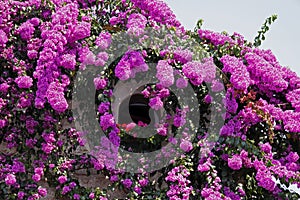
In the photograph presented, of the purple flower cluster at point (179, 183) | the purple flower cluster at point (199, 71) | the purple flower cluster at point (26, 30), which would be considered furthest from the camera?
the purple flower cluster at point (26, 30)

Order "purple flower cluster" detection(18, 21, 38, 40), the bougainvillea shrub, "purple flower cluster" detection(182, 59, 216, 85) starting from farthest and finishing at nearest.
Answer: "purple flower cluster" detection(18, 21, 38, 40) → "purple flower cluster" detection(182, 59, 216, 85) → the bougainvillea shrub

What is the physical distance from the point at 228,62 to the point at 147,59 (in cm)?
70

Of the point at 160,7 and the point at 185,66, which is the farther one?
the point at 160,7

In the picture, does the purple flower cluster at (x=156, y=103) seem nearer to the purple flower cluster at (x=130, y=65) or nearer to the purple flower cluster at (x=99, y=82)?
the purple flower cluster at (x=130, y=65)

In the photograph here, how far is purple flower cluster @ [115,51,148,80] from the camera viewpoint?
13.9ft

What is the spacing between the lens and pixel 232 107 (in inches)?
174

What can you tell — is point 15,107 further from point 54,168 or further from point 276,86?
point 276,86

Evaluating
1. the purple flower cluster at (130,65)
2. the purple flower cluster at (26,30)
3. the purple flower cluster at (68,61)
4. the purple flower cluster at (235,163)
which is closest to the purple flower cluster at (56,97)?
the purple flower cluster at (68,61)

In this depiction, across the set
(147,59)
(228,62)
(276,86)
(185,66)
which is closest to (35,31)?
(147,59)

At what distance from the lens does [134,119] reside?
475 centimetres

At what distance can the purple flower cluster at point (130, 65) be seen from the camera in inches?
166

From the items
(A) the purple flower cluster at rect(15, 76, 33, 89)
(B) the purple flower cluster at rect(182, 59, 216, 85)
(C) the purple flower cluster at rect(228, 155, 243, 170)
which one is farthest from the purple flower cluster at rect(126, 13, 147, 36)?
(C) the purple flower cluster at rect(228, 155, 243, 170)

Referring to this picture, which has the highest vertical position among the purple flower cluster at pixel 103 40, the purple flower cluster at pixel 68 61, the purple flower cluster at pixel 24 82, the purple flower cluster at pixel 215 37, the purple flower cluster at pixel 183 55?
the purple flower cluster at pixel 215 37

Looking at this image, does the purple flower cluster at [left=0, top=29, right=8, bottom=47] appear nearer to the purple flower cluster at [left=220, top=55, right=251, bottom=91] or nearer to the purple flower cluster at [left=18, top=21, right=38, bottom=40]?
the purple flower cluster at [left=18, top=21, right=38, bottom=40]
